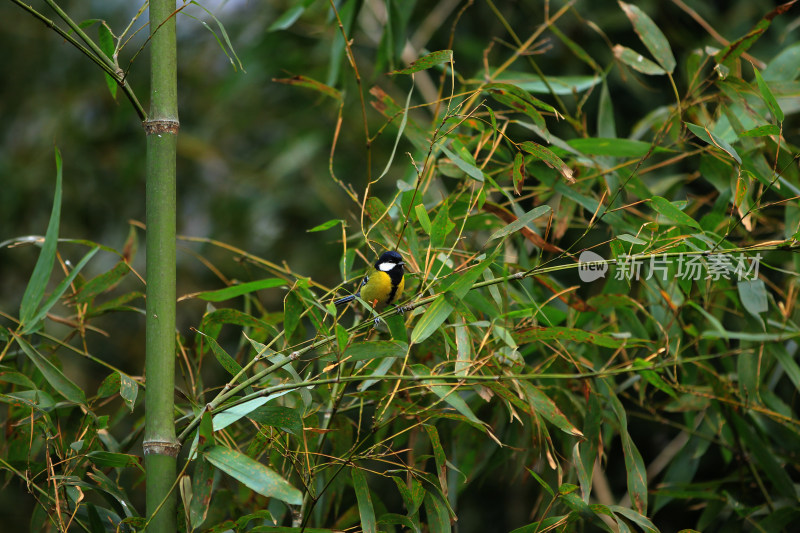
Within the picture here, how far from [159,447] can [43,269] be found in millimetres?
417

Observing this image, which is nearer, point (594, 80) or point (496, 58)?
point (594, 80)

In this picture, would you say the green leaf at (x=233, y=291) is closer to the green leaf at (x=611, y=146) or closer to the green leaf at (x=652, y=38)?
the green leaf at (x=611, y=146)

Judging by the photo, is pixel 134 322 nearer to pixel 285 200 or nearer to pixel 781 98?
pixel 285 200

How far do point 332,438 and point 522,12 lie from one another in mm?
2164

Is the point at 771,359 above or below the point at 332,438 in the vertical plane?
below

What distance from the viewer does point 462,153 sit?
1.30 metres

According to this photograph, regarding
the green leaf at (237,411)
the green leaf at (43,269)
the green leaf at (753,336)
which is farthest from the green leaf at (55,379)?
the green leaf at (753,336)

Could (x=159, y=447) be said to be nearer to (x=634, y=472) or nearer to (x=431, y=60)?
(x=431, y=60)

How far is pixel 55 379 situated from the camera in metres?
1.20

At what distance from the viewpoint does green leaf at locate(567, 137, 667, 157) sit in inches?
59.2

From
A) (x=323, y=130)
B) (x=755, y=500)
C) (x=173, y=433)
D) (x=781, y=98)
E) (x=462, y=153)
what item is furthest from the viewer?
(x=323, y=130)

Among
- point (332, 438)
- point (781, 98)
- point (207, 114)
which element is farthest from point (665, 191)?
point (207, 114)

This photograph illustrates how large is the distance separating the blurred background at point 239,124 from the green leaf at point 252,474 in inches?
75.1

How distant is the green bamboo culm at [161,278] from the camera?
3.20 ft
